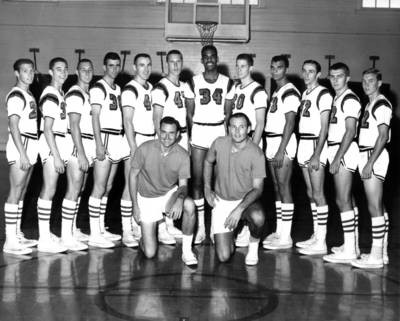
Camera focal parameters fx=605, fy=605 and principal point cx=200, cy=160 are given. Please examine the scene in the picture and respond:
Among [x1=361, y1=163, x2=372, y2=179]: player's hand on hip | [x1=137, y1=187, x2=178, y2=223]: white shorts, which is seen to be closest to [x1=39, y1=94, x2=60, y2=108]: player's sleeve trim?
[x1=137, y1=187, x2=178, y2=223]: white shorts

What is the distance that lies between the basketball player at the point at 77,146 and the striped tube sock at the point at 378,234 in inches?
126

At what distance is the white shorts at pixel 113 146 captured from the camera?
720 centimetres

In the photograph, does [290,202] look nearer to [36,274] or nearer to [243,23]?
[36,274]

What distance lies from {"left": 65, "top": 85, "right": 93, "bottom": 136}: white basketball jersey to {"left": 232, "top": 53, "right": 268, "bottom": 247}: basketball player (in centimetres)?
175

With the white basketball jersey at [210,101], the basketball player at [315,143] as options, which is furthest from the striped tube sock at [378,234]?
the white basketball jersey at [210,101]

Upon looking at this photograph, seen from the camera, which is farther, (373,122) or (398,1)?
(398,1)

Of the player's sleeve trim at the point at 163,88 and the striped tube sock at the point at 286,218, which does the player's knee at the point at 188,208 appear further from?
the player's sleeve trim at the point at 163,88

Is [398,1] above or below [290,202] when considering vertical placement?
above

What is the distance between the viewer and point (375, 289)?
5.66 metres

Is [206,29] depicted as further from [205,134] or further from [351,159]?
[351,159]

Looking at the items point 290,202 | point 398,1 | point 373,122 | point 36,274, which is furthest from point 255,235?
point 398,1

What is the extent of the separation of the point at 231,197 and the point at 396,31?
12179 mm

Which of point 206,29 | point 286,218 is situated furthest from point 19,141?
point 206,29

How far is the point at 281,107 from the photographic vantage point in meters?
7.21
